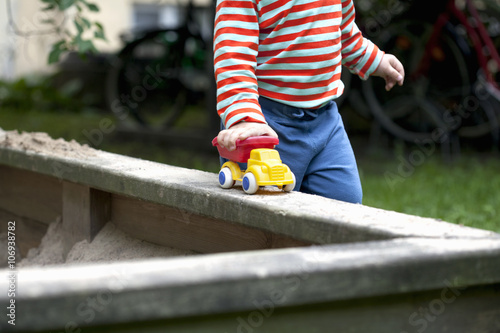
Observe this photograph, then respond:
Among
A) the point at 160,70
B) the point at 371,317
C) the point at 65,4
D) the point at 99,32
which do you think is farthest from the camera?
the point at 160,70

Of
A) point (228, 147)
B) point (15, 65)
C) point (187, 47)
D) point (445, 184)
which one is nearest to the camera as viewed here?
point (228, 147)

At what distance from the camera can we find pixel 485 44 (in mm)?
5391

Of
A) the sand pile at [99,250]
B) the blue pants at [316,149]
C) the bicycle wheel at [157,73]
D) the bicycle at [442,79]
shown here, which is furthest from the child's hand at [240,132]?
the bicycle wheel at [157,73]

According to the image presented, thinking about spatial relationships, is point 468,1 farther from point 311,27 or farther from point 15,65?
point 15,65

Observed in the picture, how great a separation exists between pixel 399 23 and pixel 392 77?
11.7 feet

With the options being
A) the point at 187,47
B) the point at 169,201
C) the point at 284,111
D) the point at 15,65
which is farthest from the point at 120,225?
the point at 15,65

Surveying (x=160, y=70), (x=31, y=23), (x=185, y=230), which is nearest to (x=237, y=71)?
(x=185, y=230)

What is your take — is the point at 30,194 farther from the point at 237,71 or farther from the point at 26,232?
the point at 237,71

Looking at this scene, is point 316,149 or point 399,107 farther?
point 399,107

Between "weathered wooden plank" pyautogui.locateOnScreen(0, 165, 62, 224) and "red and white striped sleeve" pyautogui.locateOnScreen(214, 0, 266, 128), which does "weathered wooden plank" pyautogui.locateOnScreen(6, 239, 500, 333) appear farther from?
"weathered wooden plank" pyautogui.locateOnScreen(0, 165, 62, 224)

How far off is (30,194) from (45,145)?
0.28m

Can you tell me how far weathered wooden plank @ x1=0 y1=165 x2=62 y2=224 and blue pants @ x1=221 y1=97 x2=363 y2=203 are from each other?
0.91 meters

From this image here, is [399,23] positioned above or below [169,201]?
below

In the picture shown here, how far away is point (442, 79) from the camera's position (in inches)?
233
